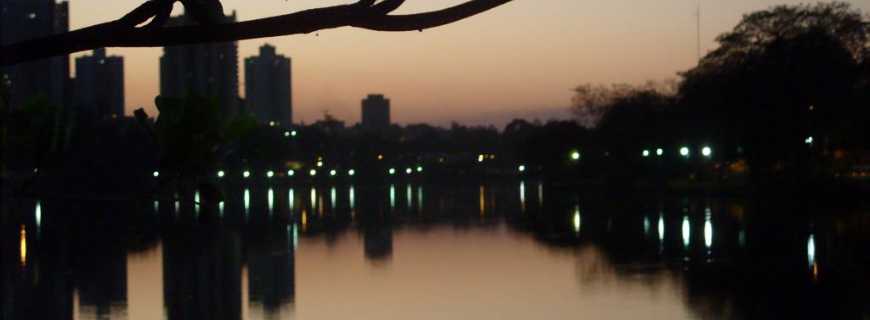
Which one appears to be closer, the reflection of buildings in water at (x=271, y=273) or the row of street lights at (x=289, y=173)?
the reflection of buildings in water at (x=271, y=273)

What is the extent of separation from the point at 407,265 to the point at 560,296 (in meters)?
5.35

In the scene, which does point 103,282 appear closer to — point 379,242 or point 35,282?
point 35,282

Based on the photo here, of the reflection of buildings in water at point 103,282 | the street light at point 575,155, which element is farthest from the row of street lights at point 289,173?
the reflection of buildings in water at point 103,282

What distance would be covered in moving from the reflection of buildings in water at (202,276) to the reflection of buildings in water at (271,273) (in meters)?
0.23

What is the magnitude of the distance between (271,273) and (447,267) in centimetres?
266

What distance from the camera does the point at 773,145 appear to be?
2005 inches

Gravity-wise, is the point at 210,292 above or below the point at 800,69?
below

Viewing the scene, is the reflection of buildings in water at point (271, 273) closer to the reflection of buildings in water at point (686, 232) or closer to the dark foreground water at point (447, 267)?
the dark foreground water at point (447, 267)

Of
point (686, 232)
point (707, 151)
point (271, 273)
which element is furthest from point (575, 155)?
point (271, 273)

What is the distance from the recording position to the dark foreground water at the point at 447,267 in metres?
14.4

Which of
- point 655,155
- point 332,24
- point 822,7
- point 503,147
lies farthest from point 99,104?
point 332,24

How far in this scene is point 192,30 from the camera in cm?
489

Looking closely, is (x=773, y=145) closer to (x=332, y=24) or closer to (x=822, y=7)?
(x=822, y=7)

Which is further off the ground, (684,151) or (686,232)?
(684,151)
